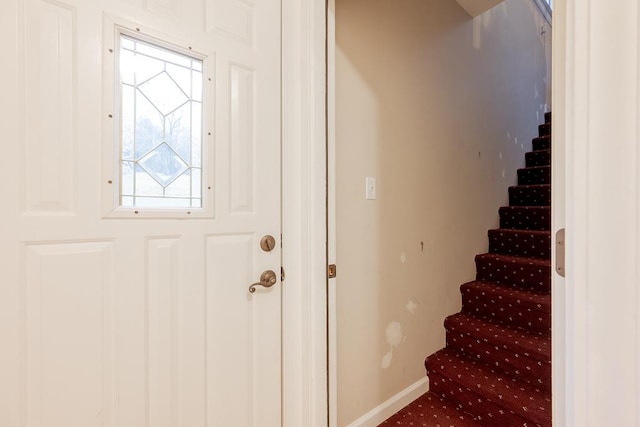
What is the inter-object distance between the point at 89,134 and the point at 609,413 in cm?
119

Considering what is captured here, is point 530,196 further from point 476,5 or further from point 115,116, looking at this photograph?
point 115,116

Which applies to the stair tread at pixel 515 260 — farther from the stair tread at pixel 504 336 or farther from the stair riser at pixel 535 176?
the stair riser at pixel 535 176

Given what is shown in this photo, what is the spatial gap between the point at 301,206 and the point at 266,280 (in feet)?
0.98

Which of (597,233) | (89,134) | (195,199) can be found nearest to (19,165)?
(89,134)

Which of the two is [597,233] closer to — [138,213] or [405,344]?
[138,213]

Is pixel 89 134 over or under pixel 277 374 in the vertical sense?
over

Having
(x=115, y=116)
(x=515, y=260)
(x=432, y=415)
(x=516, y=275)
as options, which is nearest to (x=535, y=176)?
(x=515, y=260)

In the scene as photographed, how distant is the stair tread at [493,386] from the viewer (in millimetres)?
1579

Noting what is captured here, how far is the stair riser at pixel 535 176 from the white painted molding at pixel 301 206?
9.10ft

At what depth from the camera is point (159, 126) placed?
92 cm

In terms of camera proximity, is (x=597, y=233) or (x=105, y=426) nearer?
(x=597, y=233)

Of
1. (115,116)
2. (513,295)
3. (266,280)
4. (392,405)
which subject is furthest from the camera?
(513,295)

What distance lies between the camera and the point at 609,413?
0.45 metres

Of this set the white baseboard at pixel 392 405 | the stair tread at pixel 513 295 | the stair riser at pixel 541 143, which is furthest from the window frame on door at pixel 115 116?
the stair riser at pixel 541 143
